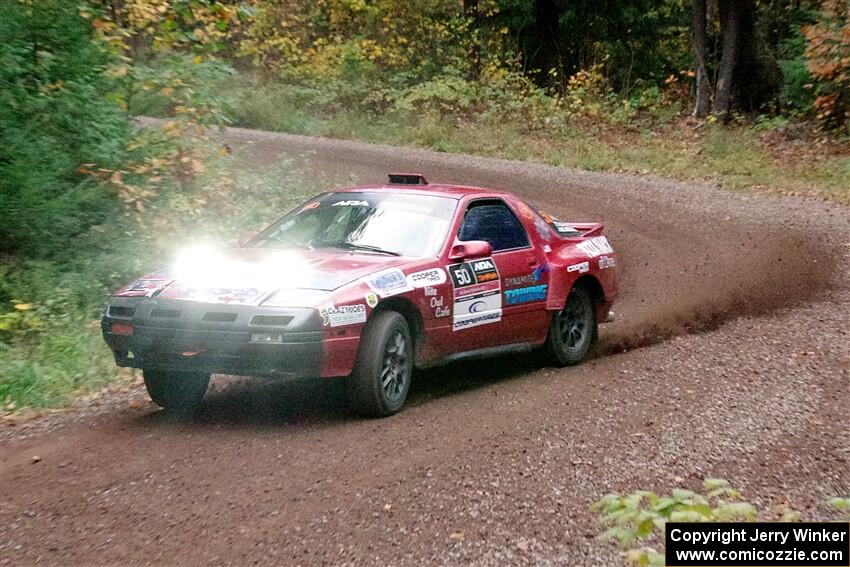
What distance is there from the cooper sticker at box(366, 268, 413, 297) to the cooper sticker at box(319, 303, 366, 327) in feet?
0.81

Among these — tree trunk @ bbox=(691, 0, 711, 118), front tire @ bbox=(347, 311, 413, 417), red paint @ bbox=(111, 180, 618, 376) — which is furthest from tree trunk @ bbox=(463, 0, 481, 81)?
front tire @ bbox=(347, 311, 413, 417)

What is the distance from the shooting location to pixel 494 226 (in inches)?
353

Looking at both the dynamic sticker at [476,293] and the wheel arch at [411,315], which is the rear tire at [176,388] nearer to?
the wheel arch at [411,315]

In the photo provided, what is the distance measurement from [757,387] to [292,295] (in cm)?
393

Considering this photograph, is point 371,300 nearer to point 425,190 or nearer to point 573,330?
point 425,190

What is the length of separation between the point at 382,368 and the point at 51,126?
244 inches

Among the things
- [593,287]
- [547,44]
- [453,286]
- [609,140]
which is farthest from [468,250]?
[547,44]

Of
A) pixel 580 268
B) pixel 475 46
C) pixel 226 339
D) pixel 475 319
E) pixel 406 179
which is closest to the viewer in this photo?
pixel 226 339

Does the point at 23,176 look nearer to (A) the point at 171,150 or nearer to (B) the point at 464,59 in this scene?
(A) the point at 171,150

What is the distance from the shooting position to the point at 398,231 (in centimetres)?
827

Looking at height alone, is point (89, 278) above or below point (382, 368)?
below

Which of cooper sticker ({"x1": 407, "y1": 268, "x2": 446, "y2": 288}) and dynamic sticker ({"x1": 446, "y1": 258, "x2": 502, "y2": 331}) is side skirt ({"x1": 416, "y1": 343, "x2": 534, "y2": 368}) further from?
cooper sticker ({"x1": 407, "y1": 268, "x2": 446, "y2": 288})

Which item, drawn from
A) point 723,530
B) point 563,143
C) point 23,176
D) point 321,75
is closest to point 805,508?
point 723,530

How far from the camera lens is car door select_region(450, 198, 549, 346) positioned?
830 centimetres
